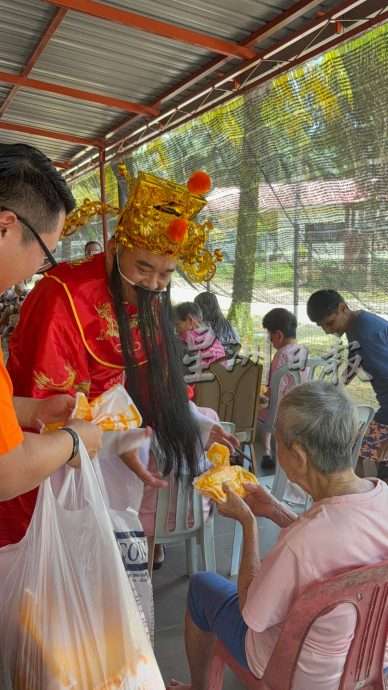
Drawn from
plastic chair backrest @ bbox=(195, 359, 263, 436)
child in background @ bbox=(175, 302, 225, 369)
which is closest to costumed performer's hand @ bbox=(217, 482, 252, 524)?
plastic chair backrest @ bbox=(195, 359, 263, 436)

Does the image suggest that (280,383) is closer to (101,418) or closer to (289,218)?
(289,218)

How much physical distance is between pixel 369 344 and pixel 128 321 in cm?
157

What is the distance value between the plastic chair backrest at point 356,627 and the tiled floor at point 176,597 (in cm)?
71

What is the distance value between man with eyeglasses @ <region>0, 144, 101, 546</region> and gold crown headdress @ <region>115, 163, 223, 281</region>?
64 centimetres

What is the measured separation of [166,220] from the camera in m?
1.75

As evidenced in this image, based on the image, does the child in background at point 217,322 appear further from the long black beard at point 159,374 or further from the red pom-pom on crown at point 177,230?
the red pom-pom on crown at point 177,230

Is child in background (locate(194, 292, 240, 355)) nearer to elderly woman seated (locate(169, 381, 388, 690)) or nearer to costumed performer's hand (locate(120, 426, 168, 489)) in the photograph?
costumed performer's hand (locate(120, 426, 168, 489))

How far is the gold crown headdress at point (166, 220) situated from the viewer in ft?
5.68

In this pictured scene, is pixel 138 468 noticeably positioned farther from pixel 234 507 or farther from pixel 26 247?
pixel 26 247

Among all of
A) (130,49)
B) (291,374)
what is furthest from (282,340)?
(130,49)

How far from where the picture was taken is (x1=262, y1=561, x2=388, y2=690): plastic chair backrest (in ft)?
3.53

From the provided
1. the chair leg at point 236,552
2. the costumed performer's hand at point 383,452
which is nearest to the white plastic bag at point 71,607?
the chair leg at point 236,552

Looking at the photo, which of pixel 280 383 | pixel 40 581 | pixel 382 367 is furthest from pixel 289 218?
pixel 40 581

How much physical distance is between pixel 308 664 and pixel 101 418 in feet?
2.40
